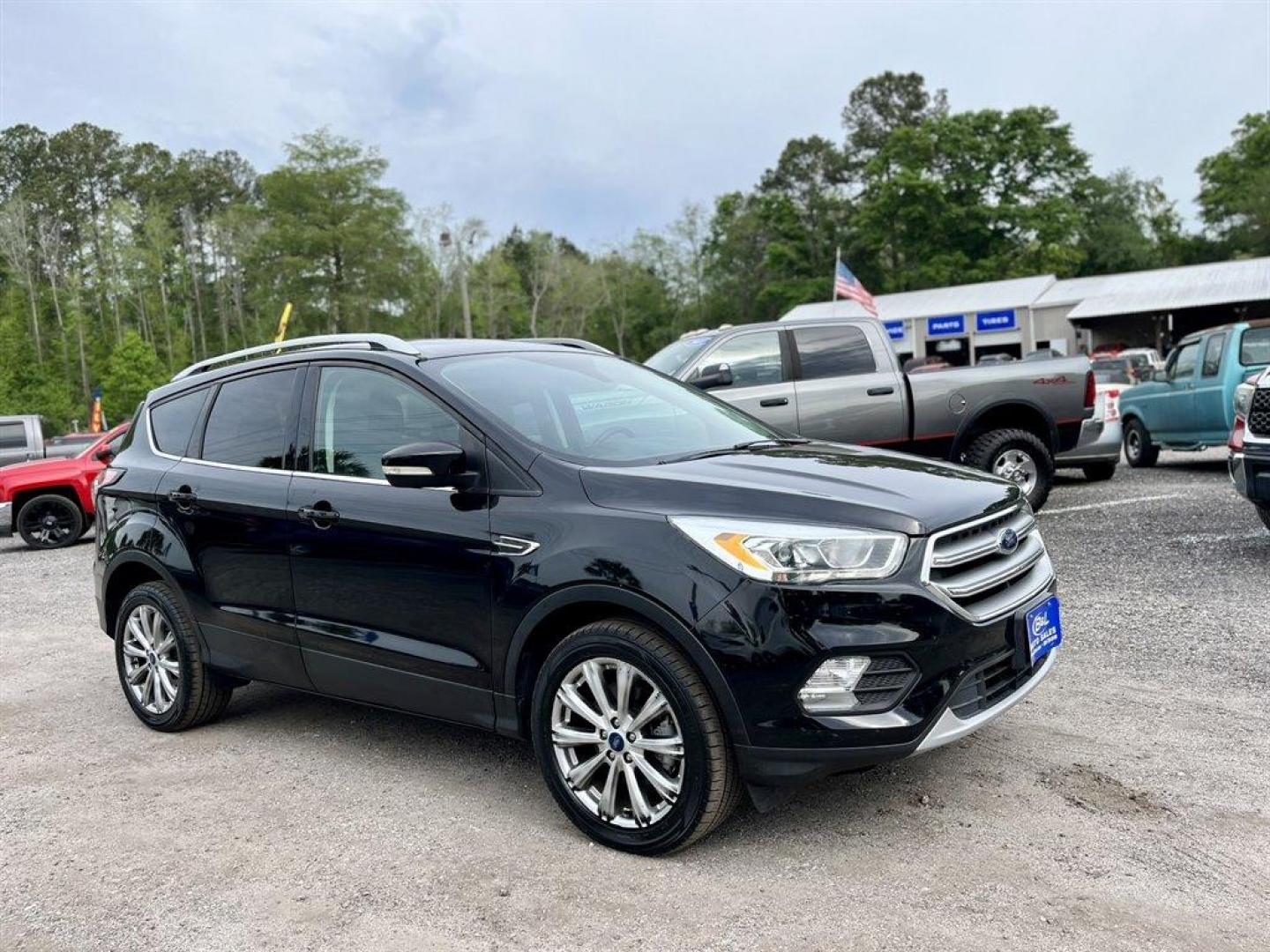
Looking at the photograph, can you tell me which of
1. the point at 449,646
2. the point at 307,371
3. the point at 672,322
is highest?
the point at 672,322

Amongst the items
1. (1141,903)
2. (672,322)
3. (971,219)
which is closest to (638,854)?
(1141,903)

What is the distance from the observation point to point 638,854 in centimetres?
345

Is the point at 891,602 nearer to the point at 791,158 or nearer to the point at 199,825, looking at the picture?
the point at 199,825

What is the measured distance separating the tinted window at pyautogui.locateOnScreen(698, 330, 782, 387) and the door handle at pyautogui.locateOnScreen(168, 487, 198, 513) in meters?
5.47

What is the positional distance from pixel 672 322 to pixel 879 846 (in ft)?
252

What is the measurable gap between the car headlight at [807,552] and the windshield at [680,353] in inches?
251

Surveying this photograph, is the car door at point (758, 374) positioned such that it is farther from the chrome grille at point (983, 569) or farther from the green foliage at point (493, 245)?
the green foliage at point (493, 245)

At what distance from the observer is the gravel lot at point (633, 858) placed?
9.85 ft

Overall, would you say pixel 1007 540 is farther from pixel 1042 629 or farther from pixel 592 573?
pixel 592 573

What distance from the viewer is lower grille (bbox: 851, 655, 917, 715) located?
3150mm

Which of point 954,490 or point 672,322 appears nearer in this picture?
point 954,490

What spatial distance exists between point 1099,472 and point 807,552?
440 inches

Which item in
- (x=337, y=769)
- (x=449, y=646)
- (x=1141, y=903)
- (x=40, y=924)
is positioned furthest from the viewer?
(x=337, y=769)

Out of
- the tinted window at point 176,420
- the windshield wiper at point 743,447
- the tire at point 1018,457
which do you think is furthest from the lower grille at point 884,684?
the tire at point 1018,457
